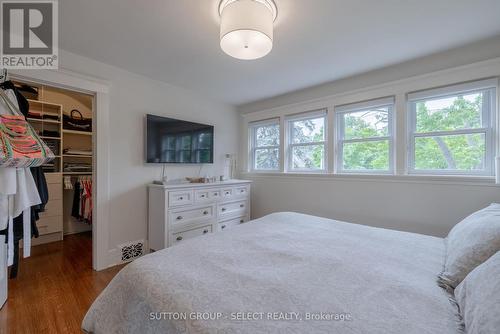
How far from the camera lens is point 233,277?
37.5 inches

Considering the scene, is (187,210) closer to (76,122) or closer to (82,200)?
(82,200)

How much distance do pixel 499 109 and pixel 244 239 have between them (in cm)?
249

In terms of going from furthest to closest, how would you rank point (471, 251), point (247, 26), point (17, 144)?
1. point (17, 144)
2. point (247, 26)
3. point (471, 251)

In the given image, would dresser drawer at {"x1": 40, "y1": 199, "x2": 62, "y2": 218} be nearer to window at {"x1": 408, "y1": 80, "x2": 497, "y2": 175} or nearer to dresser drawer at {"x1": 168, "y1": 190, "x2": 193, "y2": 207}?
dresser drawer at {"x1": 168, "y1": 190, "x2": 193, "y2": 207}

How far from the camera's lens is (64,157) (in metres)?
3.62

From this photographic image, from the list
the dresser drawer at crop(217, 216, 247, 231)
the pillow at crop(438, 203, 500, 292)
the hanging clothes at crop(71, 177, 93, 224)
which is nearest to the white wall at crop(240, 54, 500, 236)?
the dresser drawer at crop(217, 216, 247, 231)

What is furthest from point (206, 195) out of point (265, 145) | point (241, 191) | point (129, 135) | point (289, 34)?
point (289, 34)

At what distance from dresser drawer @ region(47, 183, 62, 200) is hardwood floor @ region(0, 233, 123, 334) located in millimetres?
759

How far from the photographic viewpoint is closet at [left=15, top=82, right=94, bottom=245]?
3242mm

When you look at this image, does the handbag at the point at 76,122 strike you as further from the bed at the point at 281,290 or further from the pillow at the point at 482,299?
the pillow at the point at 482,299

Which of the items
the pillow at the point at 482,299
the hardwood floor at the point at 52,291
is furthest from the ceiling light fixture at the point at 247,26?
the hardwood floor at the point at 52,291

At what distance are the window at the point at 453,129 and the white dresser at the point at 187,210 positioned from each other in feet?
7.62

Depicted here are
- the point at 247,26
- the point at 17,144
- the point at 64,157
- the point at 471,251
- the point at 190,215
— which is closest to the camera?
the point at 471,251

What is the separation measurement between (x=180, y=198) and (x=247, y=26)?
200cm
